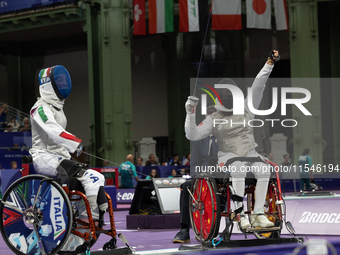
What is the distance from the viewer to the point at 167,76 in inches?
1080

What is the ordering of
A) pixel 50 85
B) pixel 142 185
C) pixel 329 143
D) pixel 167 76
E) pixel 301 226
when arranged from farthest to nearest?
1. pixel 167 76
2. pixel 329 143
3. pixel 142 185
4. pixel 301 226
5. pixel 50 85

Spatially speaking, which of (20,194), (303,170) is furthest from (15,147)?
(20,194)

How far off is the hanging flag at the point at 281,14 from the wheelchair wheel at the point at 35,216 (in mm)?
16324

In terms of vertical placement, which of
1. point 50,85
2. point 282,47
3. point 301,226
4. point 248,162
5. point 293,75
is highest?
point 282,47

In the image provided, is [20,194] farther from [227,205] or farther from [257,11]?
[257,11]

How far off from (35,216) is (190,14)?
16224 millimetres

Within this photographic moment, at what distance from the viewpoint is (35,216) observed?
16.8 ft

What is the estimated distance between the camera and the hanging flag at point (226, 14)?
65.2 ft

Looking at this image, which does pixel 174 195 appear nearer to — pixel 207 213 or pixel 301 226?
pixel 301 226

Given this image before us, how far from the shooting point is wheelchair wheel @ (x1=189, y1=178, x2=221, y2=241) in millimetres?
5516

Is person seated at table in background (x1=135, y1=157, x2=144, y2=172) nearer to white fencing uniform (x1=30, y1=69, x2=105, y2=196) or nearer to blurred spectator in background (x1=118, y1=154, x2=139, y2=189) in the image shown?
blurred spectator in background (x1=118, y1=154, x2=139, y2=189)

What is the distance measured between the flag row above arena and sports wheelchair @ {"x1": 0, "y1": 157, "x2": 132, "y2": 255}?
610 inches

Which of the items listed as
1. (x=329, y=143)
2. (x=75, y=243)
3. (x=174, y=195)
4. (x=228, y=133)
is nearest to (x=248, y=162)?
(x=228, y=133)

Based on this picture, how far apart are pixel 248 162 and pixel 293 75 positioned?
16.1m
